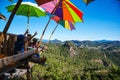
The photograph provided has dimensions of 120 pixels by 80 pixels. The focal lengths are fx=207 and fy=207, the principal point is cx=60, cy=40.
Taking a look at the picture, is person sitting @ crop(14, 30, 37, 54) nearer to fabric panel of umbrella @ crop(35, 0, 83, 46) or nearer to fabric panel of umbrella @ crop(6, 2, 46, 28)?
fabric panel of umbrella @ crop(35, 0, 83, 46)

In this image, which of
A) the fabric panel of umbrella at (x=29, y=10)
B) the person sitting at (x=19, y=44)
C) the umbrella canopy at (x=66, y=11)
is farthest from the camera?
the fabric panel of umbrella at (x=29, y=10)

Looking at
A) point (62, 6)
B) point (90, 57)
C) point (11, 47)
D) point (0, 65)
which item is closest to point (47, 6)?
point (62, 6)

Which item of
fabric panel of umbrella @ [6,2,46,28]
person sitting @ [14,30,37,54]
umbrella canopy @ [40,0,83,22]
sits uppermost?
fabric panel of umbrella @ [6,2,46,28]

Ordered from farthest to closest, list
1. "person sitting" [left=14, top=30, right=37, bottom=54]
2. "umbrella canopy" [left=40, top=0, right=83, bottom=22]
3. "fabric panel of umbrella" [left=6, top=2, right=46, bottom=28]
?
"fabric panel of umbrella" [left=6, top=2, right=46, bottom=28]
"umbrella canopy" [left=40, top=0, right=83, bottom=22]
"person sitting" [left=14, top=30, right=37, bottom=54]

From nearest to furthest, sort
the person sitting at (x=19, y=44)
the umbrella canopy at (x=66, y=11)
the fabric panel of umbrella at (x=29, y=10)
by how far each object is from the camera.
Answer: the person sitting at (x=19, y=44) < the umbrella canopy at (x=66, y=11) < the fabric panel of umbrella at (x=29, y=10)

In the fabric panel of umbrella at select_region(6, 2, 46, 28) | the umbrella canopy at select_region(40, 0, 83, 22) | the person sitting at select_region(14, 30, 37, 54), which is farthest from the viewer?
the fabric panel of umbrella at select_region(6, 2, 46, 28)

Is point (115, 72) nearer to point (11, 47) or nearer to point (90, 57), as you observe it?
point (11, 47)

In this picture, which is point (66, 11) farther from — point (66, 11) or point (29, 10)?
point (29, 10)

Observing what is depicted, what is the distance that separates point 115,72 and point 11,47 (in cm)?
4768

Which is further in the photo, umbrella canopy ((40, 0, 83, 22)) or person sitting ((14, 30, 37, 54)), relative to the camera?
umbrella canopy ((40, 0, 83, 22))

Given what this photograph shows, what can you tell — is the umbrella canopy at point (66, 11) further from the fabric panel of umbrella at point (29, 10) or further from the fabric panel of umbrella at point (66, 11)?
the fabric panel of umbrella at point (29, 10)

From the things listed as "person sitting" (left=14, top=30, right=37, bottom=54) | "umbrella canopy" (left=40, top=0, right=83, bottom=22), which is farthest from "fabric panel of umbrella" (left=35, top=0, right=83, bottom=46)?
"person sitting" (left=14, top=30, right=37, bottom=54)

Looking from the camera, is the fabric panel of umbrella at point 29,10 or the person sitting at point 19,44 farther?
the fabric panel of umbrella at point 29,10

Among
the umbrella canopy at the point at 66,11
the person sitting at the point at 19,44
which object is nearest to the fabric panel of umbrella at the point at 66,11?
the umbrella canopy at the point at 66,11
